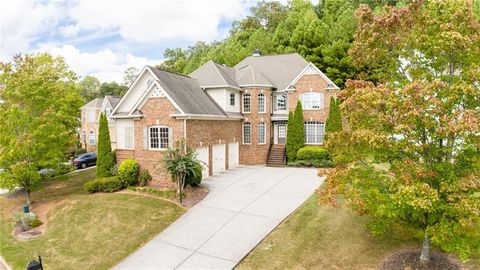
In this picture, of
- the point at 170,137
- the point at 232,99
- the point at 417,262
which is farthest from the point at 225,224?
the point at 232,99

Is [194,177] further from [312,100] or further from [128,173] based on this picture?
[312,100]

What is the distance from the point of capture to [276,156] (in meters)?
27.6

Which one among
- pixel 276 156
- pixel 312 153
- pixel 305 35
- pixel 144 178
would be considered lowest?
pixel 144 178

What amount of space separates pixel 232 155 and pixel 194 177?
8018mm

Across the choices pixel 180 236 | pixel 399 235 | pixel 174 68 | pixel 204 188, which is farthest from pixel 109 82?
pixel 399 235

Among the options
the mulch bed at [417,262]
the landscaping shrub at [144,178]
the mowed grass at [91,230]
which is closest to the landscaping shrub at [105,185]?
the mowed grass at [91,230]

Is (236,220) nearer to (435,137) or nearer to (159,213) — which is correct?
(159,213)

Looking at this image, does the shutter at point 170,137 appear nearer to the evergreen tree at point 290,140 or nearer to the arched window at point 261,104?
the arched window at point 261,104

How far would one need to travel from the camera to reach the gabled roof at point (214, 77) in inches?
1025

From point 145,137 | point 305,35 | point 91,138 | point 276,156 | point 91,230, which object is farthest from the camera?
point 91,138

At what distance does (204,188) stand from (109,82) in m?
74.1

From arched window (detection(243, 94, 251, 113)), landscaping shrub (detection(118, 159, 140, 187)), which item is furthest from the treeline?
landscaping shrub (detection(118, 159, 140, 187))

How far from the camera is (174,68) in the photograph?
65.8 metres

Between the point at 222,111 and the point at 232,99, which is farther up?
the point at 232,99
